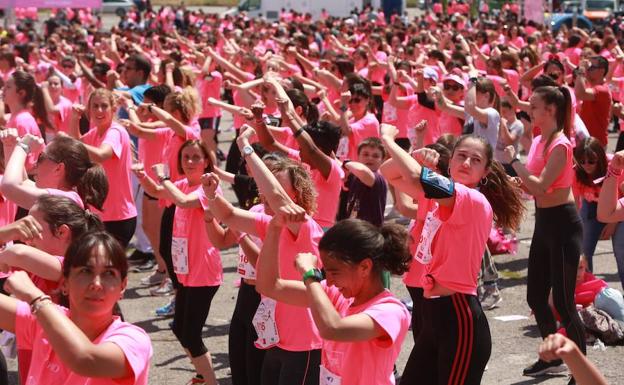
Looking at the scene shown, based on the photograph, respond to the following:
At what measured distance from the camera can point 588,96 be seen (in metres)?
12.0

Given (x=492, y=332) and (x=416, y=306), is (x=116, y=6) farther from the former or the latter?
(x=416, y=306)

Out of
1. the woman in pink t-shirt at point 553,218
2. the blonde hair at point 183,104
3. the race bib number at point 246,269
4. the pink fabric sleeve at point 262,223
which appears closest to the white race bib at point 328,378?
the pink fabric sleeve at point 262,223

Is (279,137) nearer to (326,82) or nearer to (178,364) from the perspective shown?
(178,364)

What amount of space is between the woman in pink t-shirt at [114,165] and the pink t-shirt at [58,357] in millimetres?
4439

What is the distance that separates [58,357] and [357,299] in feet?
3.90

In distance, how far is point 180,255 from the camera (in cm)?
Result: 712

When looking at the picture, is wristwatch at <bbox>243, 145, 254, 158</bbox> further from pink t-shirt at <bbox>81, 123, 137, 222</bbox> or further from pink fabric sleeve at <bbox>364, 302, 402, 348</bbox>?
pink t-shirt at <bbox>81, 123, 137, 222</bbox>

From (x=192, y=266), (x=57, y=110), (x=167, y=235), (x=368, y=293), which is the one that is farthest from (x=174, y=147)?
(x=368, y=293)

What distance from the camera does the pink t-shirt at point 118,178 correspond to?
8.44 metres

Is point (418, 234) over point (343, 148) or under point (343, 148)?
over

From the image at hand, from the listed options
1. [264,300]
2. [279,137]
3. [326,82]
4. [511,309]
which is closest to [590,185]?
[511,309]

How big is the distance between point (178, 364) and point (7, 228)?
3.53 m

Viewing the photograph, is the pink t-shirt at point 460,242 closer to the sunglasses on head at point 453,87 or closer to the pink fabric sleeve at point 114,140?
the pink fabric sleeve at point 114,140

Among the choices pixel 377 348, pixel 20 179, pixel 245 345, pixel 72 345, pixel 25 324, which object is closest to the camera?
pixel 72 345
